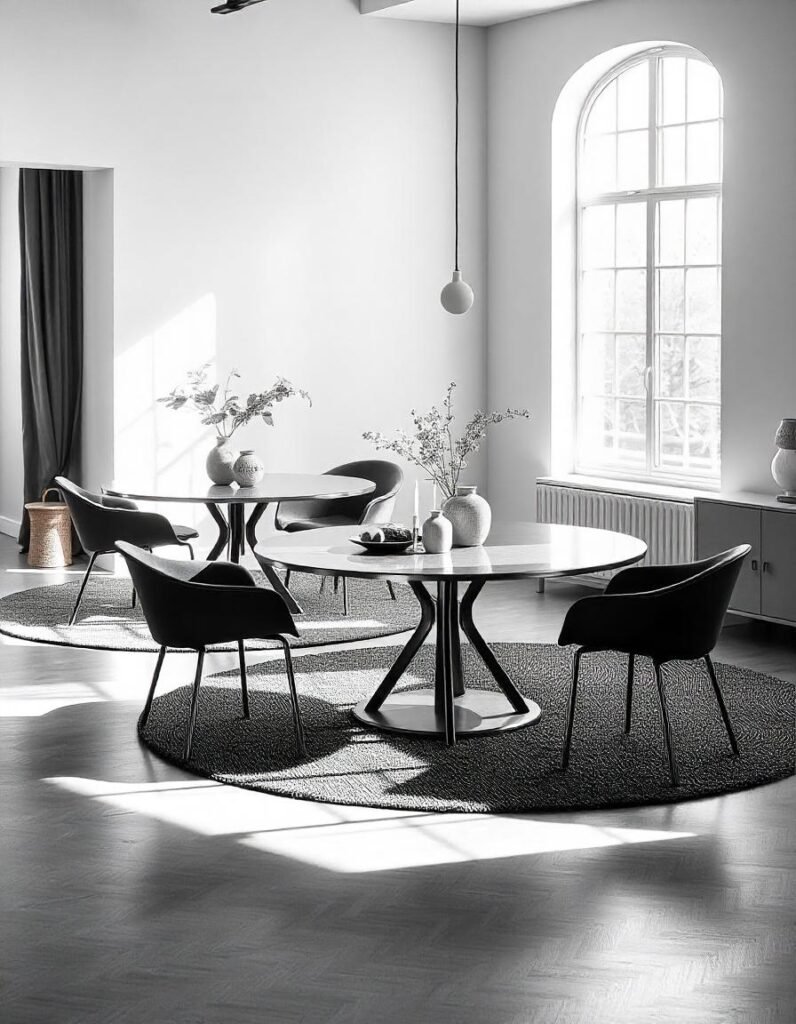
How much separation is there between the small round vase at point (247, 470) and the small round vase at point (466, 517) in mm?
2458

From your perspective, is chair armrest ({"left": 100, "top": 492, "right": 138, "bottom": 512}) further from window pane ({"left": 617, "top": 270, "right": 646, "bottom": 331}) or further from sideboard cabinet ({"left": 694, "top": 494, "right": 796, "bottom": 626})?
window pane ({"left": 617, "top": 270, "right": 646, "bottom": 331})

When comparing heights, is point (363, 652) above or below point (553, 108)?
below

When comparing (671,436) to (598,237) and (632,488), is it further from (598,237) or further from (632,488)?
(598,237)

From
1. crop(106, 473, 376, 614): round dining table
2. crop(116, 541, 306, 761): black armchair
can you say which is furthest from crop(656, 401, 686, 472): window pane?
crop(116, 541, 306, 761): black armchair

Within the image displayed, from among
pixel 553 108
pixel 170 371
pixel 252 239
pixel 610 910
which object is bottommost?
pixel 610 910

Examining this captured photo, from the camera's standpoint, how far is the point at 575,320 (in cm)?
958

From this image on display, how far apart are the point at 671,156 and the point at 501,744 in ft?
15.6

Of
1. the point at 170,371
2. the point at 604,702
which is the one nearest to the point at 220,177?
the point at 170,371

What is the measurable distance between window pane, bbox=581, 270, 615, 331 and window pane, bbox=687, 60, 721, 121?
1.17 metres

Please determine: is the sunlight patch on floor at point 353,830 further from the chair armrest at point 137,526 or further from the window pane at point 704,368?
the window pane at point 704,368

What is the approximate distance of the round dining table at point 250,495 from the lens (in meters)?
7.46

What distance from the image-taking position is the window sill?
8.43m

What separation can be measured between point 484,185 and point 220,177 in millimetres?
1928

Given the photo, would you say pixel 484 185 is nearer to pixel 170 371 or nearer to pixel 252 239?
pixel 252 239
